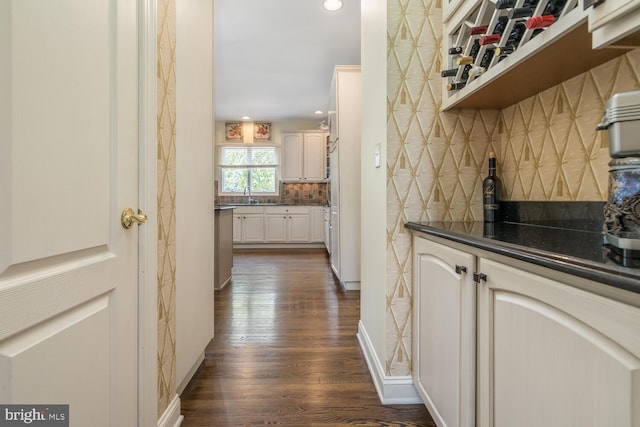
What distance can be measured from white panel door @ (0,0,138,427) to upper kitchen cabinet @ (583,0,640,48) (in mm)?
1208

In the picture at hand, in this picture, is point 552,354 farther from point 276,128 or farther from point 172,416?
point 276,128

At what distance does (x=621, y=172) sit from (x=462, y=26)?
3.21 feet

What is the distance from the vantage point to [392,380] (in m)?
1.54

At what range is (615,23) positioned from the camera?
70 centimetres

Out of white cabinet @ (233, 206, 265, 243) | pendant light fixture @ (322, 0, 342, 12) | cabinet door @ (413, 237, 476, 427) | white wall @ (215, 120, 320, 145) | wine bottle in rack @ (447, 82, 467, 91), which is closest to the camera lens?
cabinet door @ (413, 237, 476, 427)

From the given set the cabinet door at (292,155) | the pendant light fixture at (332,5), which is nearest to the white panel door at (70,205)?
the pendant light fixture at (332,5)

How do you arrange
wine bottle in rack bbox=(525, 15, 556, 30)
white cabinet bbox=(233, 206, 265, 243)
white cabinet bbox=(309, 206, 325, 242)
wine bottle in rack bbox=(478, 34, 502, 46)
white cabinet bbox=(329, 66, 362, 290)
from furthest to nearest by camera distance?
white cabinet bbox=(309, 206, 325, 242)
white cabinet bbox=(233, 206, 265, 243)
white cabinet bbox=(329, 66, 362, 290)
wine bottle in rack bbox=(478, 34, 502, 46)
wine bottle in rack bbox=(525, 15, 556, 30)

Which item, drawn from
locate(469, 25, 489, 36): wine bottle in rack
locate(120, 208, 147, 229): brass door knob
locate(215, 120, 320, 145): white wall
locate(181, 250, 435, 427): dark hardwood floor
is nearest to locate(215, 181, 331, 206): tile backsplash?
locate(215, 120, 320, 145): white wall

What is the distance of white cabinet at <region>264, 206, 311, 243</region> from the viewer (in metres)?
6.52

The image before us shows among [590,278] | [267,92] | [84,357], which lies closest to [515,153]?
[590,278]

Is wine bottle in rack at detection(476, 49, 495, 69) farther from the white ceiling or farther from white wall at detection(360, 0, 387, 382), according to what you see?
the white ceiling

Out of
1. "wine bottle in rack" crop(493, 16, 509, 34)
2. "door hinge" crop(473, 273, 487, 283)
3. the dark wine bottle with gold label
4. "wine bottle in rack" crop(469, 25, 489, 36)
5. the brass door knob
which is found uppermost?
"wine bottle in rack" crop(469, 25, 489, 36)

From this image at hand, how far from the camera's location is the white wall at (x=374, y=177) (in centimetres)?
160

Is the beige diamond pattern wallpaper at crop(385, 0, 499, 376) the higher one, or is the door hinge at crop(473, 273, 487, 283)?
the beige diamond pattern wallpaper at crop(385, 0, 499, 376)
